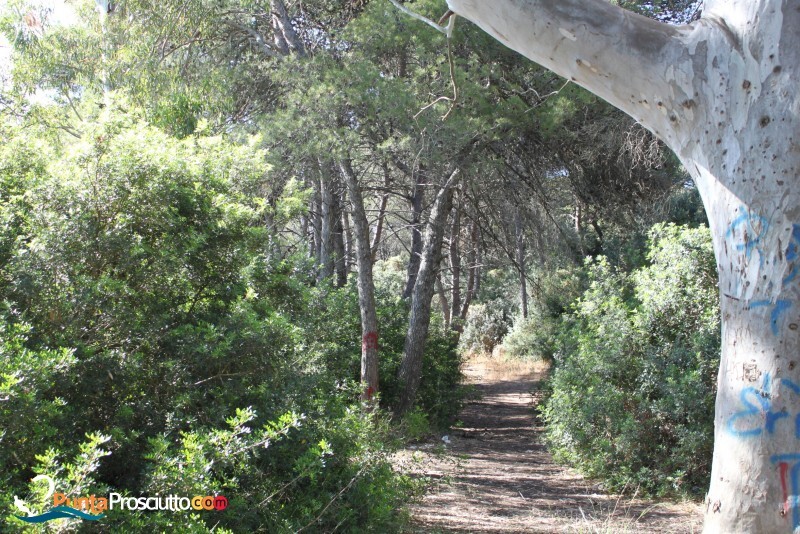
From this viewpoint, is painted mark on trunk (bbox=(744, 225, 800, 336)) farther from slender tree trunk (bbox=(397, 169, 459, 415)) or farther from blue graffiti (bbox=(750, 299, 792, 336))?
slender tree trunk (bbox=(397, 169, 459, 415))

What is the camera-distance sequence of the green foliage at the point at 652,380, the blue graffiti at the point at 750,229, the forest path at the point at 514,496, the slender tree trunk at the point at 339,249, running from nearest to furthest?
the blue graffiti at the point at 750,229
the forest path at the point at 514,496
the green foliage at the point at 652,380
the slender tree trunk at the point at 339,249

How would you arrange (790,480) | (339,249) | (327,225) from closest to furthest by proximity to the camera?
(790,480)
(327,225)
(339,249)

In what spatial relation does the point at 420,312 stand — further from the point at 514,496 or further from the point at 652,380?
the point at 652,380

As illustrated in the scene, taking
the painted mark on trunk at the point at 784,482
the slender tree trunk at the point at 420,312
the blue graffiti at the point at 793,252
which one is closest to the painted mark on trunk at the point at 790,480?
the painted mark on trunk at the point at 784,482

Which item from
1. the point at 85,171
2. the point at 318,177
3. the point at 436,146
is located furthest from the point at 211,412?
the point at 318,177

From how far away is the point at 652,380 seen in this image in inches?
307

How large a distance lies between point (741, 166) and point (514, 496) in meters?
5.57

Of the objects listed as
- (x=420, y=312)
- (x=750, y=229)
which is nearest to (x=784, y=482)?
(x=750, y=229)

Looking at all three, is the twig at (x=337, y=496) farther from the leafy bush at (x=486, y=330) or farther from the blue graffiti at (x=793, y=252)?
the leafy bush at (x=486, y=330)

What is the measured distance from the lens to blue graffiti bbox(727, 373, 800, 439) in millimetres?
2887

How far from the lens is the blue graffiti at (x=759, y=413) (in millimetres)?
2887

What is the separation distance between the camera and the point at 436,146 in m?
8.70

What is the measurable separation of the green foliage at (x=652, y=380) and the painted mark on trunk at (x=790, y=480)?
179 inches

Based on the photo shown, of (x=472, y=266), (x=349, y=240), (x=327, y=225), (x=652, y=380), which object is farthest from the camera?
(x=349, y=240)
